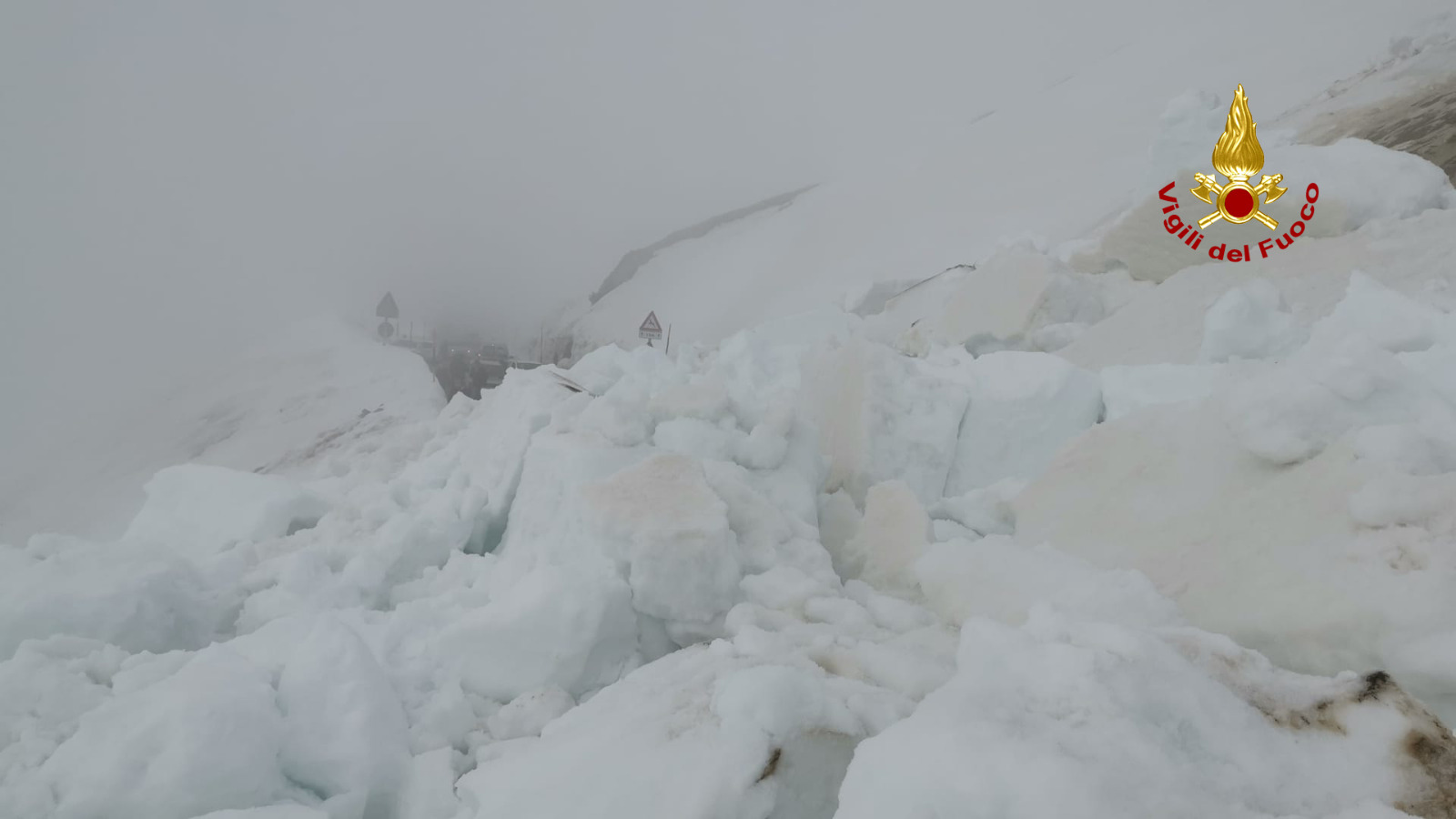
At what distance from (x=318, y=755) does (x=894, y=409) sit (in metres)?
3.48

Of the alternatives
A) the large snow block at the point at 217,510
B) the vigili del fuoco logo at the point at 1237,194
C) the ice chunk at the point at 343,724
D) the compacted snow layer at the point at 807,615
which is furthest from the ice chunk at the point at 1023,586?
the vigili del fuoco logo at the point at 1237,194

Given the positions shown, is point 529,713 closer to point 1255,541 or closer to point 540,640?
point 540,640

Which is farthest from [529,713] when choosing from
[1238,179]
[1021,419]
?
[1238,179]

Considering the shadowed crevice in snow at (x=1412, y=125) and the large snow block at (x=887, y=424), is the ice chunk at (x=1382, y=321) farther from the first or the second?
the shadowed crevice in snow at (x=1412, y=125)

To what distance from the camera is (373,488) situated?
4.41m

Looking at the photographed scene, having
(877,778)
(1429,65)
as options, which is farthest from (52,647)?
(1429,65)

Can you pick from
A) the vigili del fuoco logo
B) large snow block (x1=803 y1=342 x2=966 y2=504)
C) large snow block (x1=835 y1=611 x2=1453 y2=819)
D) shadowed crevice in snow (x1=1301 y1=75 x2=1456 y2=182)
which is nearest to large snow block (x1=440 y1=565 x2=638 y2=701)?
large snow block (x1=835 y1=611 x2=1453 y2=819)

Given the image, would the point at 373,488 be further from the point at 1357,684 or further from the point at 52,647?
the point at 1357,684

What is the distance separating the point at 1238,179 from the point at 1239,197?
17 cm

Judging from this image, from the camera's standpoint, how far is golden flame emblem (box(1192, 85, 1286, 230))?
584 centimetres

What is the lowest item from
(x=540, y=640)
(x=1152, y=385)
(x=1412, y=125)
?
(x=1412, y=125)

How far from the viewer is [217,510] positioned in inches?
170

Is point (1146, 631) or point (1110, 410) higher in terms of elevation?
point (1146, 631)

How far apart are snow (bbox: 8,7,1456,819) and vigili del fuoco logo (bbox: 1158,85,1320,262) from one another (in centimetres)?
28
